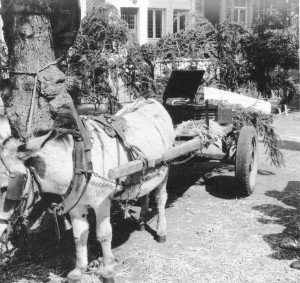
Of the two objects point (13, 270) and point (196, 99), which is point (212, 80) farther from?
point (13, 270)

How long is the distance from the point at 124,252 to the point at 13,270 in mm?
1119

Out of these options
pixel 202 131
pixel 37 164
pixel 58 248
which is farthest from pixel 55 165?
pixel 202 131

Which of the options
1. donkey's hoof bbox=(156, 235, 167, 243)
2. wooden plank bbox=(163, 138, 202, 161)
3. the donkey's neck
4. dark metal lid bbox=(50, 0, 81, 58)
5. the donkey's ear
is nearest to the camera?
the donkey's ear

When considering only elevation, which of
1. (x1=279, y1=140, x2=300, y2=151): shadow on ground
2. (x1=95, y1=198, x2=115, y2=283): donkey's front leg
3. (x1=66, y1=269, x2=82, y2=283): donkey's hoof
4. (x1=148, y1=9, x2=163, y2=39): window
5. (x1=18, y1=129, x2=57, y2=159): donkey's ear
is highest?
(x1=148, y1=9, x2=163, y2=39): window

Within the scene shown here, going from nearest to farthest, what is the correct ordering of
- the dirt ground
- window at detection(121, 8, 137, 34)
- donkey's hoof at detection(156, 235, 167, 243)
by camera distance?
the dirt ground
donkey's hoof at detection(156, 235, 167, 243)
window at detection(121, 8, 137, 34)

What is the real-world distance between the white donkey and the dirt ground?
13.3 inches

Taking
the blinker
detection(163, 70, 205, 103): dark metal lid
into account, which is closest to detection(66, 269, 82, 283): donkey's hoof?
the blinker

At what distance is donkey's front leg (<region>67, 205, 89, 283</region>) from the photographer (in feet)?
11.8

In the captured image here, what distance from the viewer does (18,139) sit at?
3.34 meters

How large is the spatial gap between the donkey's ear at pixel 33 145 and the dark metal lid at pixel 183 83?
3.06 meters

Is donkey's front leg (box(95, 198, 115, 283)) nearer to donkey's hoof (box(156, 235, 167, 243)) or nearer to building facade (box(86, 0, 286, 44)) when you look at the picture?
donkey's hoof (box(156, 235, 167, 243))

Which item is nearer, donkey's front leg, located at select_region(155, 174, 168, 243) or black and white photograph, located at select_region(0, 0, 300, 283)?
black and white photograph, located at select_region(0, 0, 300, 283)

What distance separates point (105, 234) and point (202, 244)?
1.35 metres

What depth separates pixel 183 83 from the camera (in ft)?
21.3
